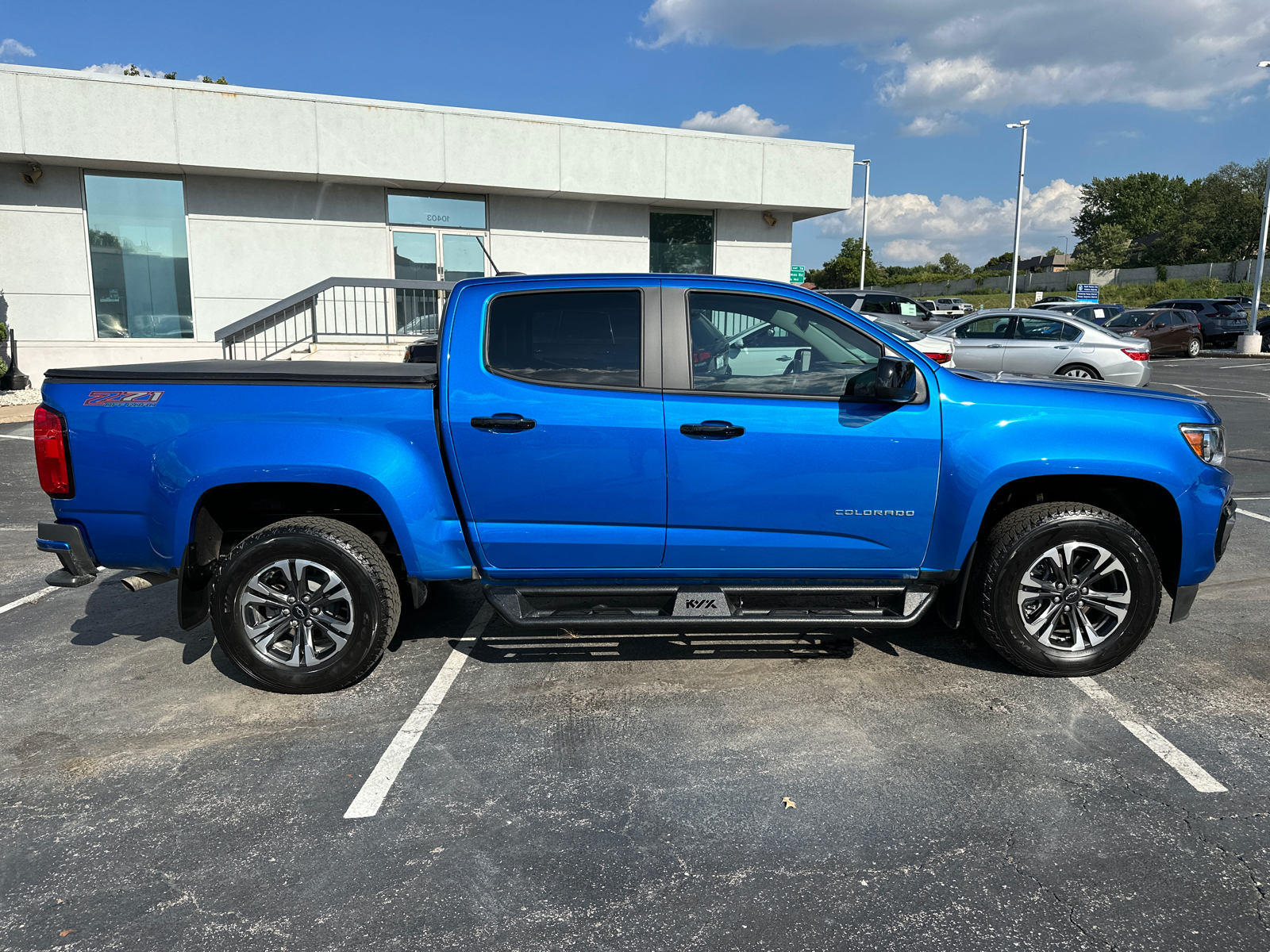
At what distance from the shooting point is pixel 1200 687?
4.32m

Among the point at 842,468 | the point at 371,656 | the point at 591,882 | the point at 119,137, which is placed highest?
the point at 119,137

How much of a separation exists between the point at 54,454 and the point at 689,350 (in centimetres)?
296

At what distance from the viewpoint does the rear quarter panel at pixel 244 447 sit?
4043mm

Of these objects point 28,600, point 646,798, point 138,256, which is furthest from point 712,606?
point 138,256

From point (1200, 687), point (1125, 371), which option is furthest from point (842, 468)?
point (1125, 371)

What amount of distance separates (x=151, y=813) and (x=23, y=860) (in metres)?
0.40

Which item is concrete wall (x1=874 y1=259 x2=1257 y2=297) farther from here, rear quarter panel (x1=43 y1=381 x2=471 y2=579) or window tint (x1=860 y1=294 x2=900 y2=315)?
rear quarter panel (x1=43 y1=381 x2=471 y2=579)

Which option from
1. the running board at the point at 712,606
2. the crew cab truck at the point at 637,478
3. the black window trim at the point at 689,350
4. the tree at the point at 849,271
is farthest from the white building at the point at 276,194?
the tree at the point at 849,271

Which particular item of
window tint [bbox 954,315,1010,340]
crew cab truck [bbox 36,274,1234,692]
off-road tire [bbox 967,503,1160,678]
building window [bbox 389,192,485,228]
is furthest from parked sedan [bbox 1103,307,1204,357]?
crew cab truck [bbox 36,274,1234,692]

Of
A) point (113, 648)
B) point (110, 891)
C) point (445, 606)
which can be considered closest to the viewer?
point (110, 891)

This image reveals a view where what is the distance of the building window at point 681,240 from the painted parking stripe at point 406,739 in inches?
624

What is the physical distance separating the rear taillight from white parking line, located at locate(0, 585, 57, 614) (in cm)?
185

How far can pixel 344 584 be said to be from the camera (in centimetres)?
417

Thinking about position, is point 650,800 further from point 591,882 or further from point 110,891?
point 110,891
